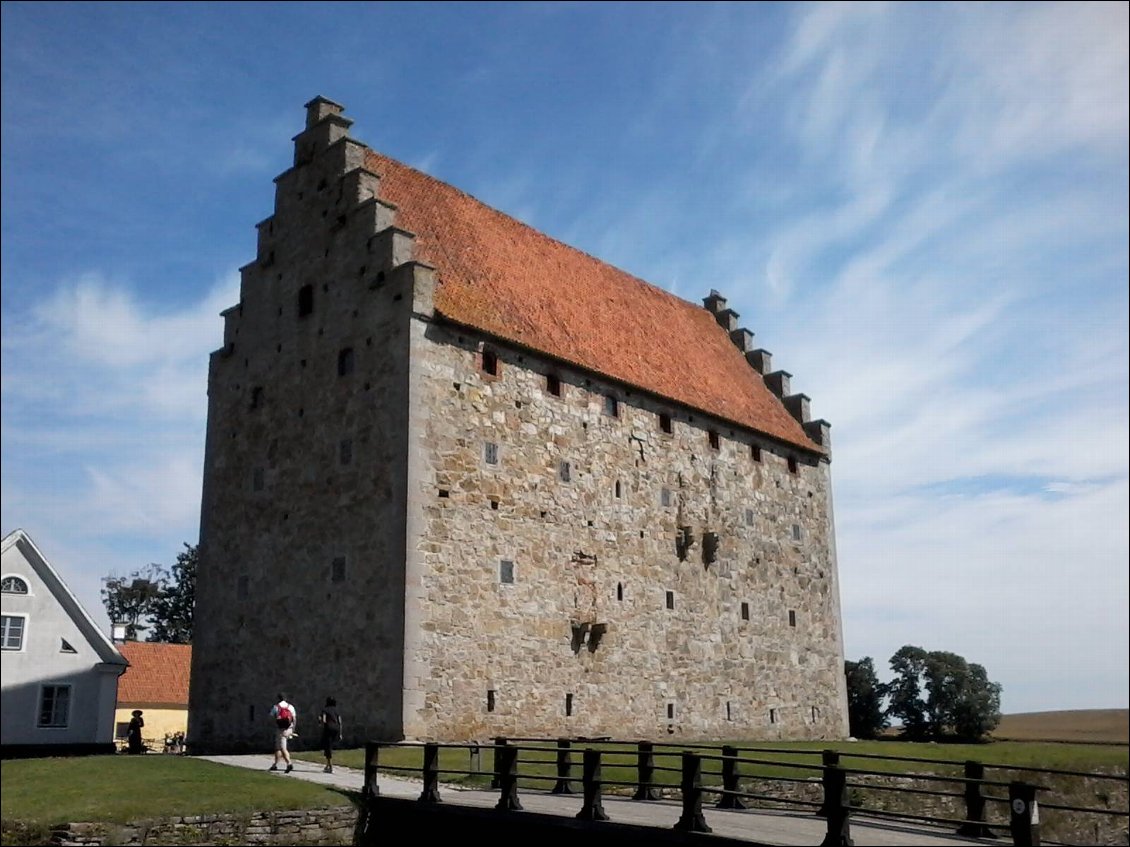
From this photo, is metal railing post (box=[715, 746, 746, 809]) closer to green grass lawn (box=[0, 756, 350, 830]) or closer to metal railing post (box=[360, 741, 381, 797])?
metal railing post (box=[360, 741, 381, 797])

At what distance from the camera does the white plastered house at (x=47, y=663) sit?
70.2 ft

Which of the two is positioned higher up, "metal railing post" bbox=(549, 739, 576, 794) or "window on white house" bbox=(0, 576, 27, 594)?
"window on white house" bbox=(0, 576, 27, 594)

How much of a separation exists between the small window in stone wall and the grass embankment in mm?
10978

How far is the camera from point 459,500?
24594 millimetres

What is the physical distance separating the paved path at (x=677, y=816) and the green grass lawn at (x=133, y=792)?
3.44ft

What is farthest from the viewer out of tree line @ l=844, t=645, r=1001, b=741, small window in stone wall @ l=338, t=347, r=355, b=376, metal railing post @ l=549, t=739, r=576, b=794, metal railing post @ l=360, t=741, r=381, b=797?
tree line @ l=844, t=645, r=1001, b=741

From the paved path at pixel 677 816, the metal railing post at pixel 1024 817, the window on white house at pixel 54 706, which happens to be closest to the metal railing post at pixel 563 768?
the paved path at pixel 677 816

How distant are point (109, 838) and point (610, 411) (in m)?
18.2

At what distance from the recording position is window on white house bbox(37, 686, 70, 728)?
886 inches

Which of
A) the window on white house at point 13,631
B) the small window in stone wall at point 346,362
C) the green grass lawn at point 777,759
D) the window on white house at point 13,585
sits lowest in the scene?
the green grass lawn at point 777,759

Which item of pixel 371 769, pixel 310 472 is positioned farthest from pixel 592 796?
pixel 310 472

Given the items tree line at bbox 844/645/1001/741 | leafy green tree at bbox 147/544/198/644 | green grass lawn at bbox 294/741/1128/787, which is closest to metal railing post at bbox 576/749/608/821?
green grass lawn at bbox 294/741/1128/787

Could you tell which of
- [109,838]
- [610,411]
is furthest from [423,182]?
[109,838]

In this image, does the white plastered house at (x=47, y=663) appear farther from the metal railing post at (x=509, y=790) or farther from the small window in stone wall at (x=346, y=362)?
the metal railing post at (x=509, y=790)
